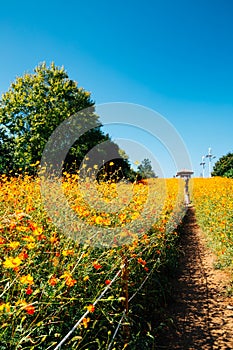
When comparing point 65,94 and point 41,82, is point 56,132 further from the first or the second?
point 41,82

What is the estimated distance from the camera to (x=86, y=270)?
8.06 feet

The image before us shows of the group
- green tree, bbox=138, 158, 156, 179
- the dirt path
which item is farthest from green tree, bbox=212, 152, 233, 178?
the dirt path

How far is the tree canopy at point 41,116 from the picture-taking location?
21.0m

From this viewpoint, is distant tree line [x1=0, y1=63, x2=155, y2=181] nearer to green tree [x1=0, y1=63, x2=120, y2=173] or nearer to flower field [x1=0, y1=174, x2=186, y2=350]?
green tree [x1=0, y1=63, x2=120, y2=173]

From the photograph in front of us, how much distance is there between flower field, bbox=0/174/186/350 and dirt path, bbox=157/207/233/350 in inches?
12.9

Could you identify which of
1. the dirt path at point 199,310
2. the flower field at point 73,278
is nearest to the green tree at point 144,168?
the dirt path at point 199,310

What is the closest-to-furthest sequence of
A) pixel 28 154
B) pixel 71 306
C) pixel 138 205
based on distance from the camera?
pixel 71 306 → pixel 138 205 → pixel 28 154

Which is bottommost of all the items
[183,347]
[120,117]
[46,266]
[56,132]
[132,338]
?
[183,347]

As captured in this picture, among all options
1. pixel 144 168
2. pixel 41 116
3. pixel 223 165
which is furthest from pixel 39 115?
pixel 223 165

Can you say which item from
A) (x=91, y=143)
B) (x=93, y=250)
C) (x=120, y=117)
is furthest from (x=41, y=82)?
(x=93, y=250)

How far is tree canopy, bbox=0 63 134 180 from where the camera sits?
21.0 metres

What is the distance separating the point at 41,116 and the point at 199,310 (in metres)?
19.4

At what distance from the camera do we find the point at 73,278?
236 cm

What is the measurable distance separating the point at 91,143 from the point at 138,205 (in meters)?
18.1
